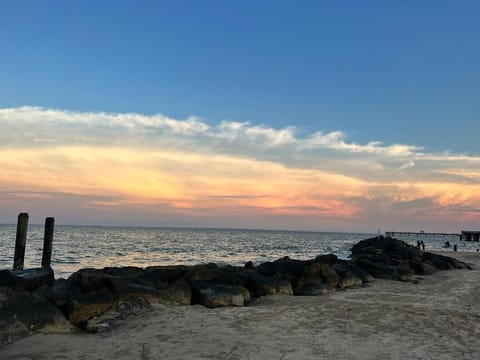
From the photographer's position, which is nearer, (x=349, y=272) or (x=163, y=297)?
(x=163, y=297)

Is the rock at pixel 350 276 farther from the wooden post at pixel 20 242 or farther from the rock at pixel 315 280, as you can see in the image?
the wooden post at pixel 20 242

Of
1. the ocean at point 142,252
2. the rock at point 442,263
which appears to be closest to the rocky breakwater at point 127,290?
the rock at point 442,263

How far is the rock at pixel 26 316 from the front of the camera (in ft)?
30.9

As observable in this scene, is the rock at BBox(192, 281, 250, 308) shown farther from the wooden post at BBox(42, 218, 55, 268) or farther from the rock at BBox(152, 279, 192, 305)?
the wooden post at BBox(42, 218, 55, 268)

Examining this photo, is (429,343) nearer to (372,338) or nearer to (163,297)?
(372,338)

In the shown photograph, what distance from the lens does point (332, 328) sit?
35.0 ft

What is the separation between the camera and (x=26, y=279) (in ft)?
44.1

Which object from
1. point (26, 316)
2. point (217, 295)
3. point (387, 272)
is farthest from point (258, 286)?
point (387, 272)

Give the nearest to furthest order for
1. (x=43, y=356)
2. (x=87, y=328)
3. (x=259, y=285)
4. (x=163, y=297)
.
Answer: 1. (x=43, y=356)
2. (x=87, y=328)
3. (x=163, y=297)
4. (x=259, y=285)

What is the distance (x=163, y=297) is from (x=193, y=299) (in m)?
1.09

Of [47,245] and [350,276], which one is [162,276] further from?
[47,245]

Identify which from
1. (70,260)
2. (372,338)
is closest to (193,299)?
(372,338)

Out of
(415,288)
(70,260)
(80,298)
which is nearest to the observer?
(80,298)

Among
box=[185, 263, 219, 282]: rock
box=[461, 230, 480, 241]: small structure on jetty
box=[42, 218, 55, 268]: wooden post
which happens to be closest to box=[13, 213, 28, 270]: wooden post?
box=[42, 218, 55, 268]: wooden post
